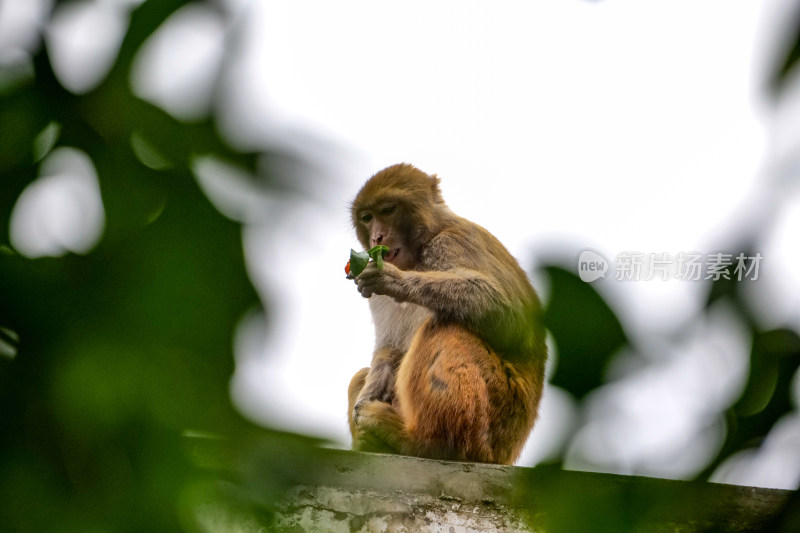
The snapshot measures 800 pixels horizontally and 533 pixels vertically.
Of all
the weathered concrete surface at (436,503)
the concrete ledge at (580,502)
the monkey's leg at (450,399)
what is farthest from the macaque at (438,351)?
the concrete ledge at (580,502)

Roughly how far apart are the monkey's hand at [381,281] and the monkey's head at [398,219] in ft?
2.03

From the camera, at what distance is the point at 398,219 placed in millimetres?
5730

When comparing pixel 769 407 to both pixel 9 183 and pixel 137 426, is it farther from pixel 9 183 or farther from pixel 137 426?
pixel 9 183

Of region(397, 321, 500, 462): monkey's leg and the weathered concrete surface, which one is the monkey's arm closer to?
region(397, 321, 500, 462): monkey's leg

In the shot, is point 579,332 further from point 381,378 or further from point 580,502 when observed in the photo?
point 381,378

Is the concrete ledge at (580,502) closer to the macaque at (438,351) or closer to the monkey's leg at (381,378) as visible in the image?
the macaque at (438,351)

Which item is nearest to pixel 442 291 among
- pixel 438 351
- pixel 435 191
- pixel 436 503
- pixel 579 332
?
pixel 438 351

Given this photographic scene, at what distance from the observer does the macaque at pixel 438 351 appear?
4.75 meters

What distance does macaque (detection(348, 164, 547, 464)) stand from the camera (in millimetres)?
4746

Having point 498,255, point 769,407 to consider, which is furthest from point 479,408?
point 769,407

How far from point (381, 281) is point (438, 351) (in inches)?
19.6

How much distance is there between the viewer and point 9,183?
24.1 inches

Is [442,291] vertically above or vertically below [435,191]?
below

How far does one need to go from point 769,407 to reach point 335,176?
33cm
